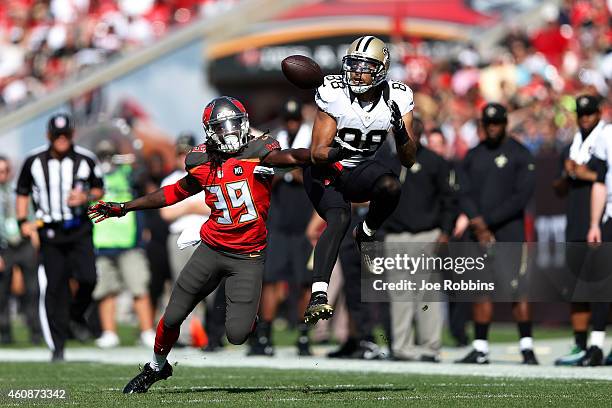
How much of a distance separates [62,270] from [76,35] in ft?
35.3

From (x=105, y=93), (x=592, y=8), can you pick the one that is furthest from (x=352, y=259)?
(x=105, y=93)

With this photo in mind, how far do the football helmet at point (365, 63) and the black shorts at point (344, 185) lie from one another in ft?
1.61

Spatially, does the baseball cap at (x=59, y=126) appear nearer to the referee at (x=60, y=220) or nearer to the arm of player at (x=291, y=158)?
the referee at (x=60, y=220)

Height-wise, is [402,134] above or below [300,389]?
above

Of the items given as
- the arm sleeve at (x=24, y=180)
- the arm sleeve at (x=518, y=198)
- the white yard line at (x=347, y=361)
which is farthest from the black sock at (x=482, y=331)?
the arm sleeve at (x=24, y=180)

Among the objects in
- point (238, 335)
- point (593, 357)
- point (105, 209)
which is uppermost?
point (105, 209)

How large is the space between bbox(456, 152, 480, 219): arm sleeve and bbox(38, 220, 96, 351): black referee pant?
3164mm

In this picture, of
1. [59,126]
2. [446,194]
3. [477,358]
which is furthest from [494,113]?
[59,126]

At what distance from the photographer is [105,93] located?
800 inches

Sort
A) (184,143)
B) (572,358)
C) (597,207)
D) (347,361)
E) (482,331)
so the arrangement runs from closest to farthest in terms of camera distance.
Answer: (597,207), (572,358), (482,331), (347,361), (184,143)

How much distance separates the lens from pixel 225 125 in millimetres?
8461

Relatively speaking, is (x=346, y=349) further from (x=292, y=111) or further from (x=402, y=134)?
(x=402, y=134)

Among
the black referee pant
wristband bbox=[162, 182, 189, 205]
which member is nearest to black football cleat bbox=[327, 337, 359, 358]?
the black referee pant

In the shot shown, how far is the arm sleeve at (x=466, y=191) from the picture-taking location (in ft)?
37.4
